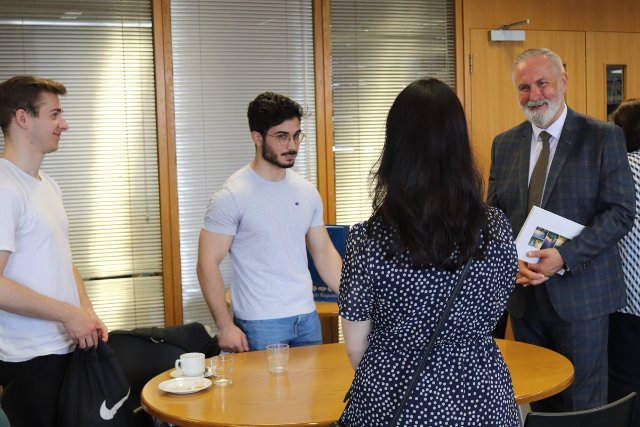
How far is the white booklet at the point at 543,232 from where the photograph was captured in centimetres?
296

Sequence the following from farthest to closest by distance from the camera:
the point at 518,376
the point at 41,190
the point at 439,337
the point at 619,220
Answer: the point at 619,220, the point at 41,190, the point at 518,376, the point at 439,337

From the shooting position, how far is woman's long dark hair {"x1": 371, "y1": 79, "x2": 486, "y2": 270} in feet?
5.67

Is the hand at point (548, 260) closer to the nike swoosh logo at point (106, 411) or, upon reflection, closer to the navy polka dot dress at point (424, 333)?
the navy polka dot dress at point (424, 333)

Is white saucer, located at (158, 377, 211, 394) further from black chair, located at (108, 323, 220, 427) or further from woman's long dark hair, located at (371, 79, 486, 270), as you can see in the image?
woman's long dark hair, located at (371, 79, 486, 270)

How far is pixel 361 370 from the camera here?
1827 millimetres

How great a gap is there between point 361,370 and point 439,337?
0.65 feet

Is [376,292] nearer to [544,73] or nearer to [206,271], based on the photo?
[206,271]

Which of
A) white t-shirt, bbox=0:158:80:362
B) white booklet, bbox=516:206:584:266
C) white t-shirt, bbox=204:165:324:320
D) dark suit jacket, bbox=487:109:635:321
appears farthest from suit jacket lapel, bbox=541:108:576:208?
white t-shirt, bbox=0:158:80:362

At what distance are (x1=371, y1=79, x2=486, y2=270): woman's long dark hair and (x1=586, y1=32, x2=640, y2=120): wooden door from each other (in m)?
3.77

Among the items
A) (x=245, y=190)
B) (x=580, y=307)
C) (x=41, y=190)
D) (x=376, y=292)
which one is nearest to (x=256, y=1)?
(x=245, y=190)

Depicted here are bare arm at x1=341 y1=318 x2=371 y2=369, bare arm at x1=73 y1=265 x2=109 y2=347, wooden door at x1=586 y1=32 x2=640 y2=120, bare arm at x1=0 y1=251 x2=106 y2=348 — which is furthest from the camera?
wooden door at x1=586 y1=32 x2=640 y2=120

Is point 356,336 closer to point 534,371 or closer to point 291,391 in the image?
point 291,391

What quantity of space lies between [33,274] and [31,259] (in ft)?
0.16

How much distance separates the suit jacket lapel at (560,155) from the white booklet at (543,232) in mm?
175
